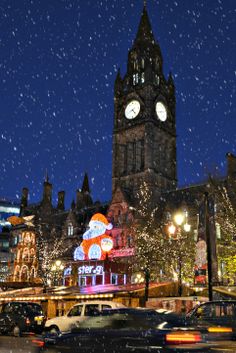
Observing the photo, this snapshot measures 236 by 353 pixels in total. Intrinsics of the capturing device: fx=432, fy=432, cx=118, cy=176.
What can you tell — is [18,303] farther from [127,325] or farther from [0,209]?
[0,209]

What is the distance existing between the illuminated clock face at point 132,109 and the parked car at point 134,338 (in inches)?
2443

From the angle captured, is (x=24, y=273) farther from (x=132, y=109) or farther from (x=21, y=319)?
(x=21, y=319)

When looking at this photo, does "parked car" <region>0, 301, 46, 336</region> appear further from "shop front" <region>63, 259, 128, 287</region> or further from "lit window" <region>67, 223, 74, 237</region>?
"lit window" <region>67, 223, 74, 237</region>

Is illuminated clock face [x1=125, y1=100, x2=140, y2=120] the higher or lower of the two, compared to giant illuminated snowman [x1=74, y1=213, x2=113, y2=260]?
higher

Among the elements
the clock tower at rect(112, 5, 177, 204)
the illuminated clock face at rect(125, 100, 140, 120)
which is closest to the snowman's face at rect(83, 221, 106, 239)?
the clock tower at rect(112, 5, 177, 204)

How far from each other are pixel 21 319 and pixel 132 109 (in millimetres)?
52764

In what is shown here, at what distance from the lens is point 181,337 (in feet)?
29.3

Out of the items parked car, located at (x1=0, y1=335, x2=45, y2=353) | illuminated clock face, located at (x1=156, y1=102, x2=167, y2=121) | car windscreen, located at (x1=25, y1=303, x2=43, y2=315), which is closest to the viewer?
parked car, located at (x1=0, y1=335, x2=45, y2=353)

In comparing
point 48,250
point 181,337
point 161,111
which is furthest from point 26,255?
point 181,337

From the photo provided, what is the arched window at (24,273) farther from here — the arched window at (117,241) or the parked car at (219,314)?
the parked car at (219,314)

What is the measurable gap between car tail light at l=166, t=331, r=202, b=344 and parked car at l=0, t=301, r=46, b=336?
15663 millimetres

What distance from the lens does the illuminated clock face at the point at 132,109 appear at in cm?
7088

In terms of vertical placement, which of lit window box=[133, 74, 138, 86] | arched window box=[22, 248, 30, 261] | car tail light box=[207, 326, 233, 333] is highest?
lit window box=[133, 74, 138, 86]

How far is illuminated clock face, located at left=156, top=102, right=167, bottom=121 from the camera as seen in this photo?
71.8m
